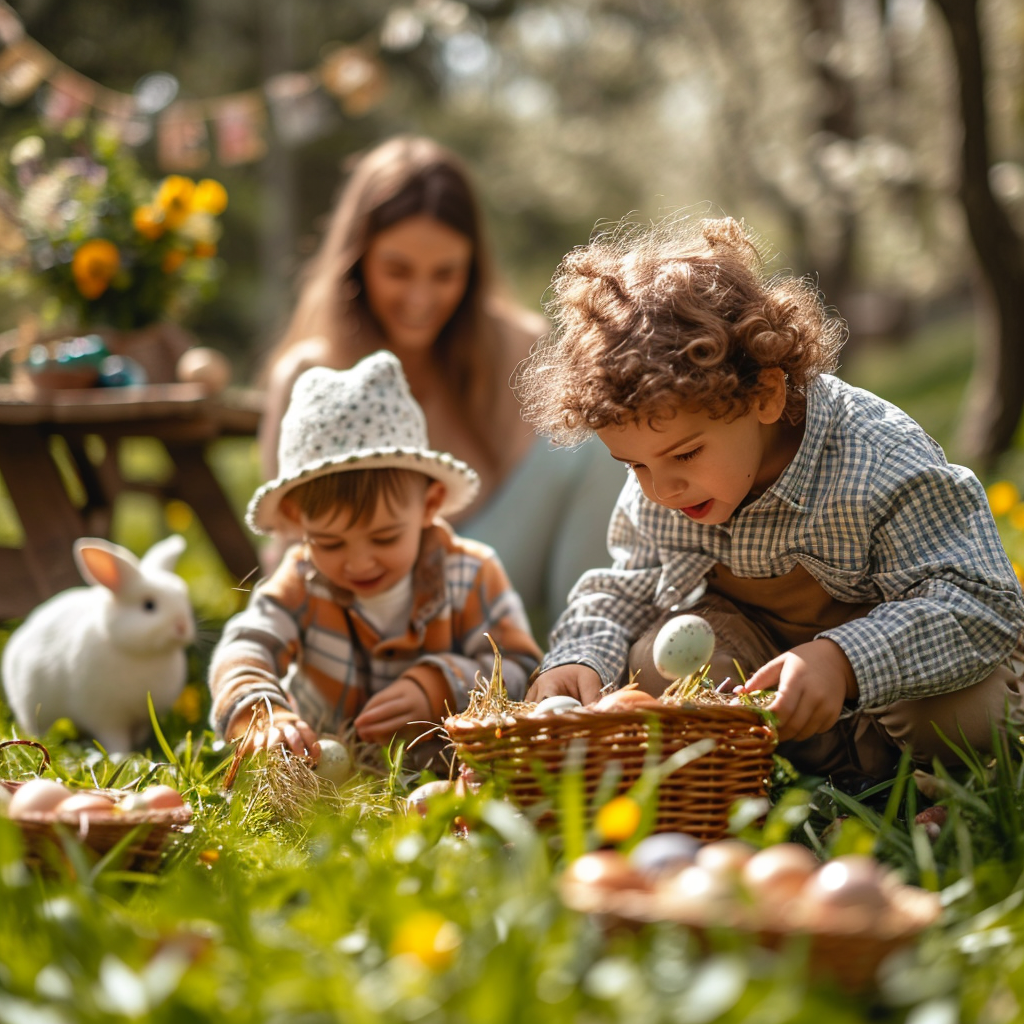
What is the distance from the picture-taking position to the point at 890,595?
6.68ft

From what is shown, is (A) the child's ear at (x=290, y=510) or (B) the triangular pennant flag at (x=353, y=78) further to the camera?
(B) the triangular pennant flag at (x=353, y=78)

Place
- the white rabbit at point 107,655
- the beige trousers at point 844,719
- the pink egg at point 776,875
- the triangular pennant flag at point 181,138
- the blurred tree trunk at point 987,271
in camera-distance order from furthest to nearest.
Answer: the triangular pennant flag at point 181,138 < the blurred tree trunk at point 987,271 < the white rabbit at point 107,655 < the beige trousers at point 844,719 < the pink egg at point 776,875

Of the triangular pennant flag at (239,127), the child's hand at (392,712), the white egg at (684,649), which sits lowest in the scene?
the child's hand at (392,712)

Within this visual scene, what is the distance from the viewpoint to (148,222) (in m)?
3.87

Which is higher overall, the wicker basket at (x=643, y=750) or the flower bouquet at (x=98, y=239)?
the flower bouquet at (x=98, y=239)

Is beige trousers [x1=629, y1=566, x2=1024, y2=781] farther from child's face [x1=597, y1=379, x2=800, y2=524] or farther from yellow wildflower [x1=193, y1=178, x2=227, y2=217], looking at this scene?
yellow wildflower [x1=193, y1=178, x2=227, y2=217]

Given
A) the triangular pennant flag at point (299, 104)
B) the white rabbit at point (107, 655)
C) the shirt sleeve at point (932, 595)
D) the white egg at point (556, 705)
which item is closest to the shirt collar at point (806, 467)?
the shirt sleeve at point (932, 595)

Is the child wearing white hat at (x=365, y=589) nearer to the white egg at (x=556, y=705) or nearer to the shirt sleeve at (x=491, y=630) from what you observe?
the shirt sleeve at (x=491, y=630)

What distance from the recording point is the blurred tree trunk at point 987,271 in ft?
13.4

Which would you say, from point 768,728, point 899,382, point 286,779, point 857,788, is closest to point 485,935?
point 768,728

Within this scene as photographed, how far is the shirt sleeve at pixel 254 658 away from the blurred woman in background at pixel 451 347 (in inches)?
34.5

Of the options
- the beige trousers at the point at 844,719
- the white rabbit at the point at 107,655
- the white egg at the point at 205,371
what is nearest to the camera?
the beige trousers at the point at 844,719

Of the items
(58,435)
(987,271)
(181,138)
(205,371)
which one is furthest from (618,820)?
(181,138)

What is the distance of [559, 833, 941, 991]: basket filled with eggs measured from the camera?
108 cm
